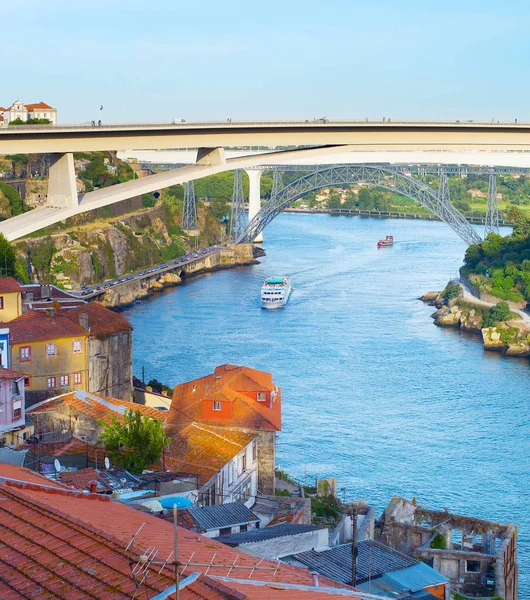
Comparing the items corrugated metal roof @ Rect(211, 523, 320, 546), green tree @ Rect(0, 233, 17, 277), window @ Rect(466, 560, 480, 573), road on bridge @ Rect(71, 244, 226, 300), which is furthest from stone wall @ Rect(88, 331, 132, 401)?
road on bridge @ Rect(71, 244, 226, 300)

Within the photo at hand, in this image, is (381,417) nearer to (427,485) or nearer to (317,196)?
(427,485)

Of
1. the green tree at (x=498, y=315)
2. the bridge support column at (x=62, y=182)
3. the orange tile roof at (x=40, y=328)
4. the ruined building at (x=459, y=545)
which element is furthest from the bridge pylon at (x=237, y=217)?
the ruined building at (x=459, y=545)

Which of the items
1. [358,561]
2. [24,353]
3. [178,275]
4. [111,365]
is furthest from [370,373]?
[178,275]

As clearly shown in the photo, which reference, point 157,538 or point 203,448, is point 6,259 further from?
point 157,538

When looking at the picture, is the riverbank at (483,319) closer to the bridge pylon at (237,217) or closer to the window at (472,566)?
the bridge pylon at (237,217)

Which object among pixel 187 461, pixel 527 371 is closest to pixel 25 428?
pixel 187 461
